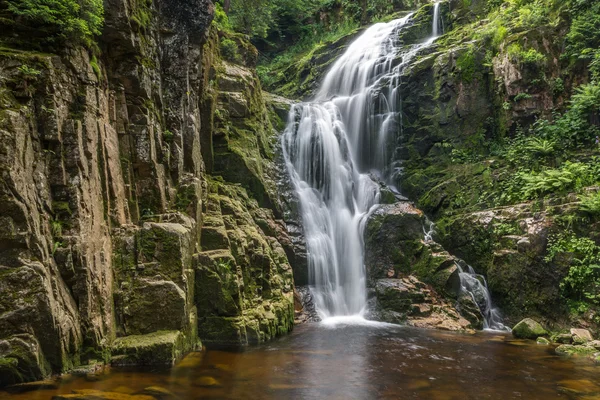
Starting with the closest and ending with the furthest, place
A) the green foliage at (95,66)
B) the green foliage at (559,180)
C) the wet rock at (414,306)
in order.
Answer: the green foliage at (95,66) < the wet rock at (414,306) < the green foliage at (559,180)

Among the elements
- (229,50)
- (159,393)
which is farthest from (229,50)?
(159,393)

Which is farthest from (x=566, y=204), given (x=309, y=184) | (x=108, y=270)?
(x=108, y=270)

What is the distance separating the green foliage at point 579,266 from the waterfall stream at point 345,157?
230 inches

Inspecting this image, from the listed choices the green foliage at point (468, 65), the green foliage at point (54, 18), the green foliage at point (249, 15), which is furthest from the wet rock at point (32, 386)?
the green foliage at point (249, 15)

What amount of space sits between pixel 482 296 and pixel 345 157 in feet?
26.4

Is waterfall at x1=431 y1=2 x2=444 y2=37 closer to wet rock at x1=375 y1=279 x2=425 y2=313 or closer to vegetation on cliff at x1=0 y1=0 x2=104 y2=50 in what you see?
wet rock at x1=375 y1=279 x2=425 y2=313

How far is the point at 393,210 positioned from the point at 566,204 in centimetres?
525

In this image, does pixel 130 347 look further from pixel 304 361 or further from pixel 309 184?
pixel 309 184

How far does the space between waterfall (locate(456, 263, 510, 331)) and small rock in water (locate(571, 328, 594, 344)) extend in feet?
6.63

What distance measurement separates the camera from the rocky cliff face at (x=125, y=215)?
22.4 ft

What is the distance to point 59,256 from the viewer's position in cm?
738

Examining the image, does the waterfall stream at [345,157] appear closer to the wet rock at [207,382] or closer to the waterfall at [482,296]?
the waterfall at [482,296]

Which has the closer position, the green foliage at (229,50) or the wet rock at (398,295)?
the wet rock at (398,295)

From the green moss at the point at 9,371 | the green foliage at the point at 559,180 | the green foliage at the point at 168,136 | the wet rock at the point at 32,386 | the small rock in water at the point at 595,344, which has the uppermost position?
the green foliage at the point at 168,136
